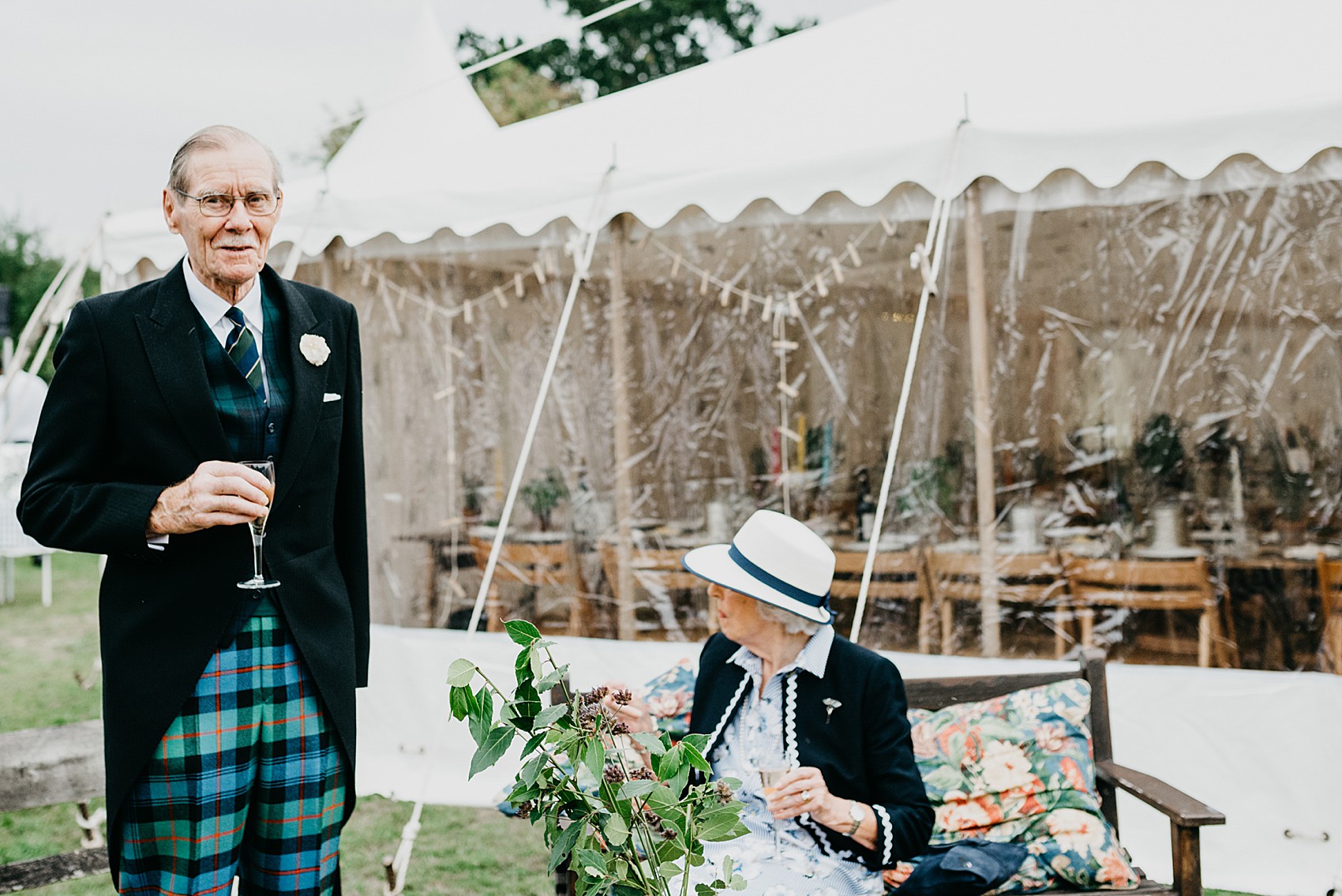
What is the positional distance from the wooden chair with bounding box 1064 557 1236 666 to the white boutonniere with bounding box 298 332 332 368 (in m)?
3.38

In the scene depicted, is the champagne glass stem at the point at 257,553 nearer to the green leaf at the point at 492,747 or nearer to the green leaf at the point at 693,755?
the green leaf at the point at 492,747

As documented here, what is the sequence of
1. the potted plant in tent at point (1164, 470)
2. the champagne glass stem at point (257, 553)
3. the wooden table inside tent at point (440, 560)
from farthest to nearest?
1. the wooden table inside tent at point (440, 560)
2. the potted plant in tent at point (1164, 470)
3. the champagne glass stem at point (257, 553)

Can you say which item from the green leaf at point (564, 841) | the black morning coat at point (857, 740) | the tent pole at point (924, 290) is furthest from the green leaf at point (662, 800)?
the tent pole at point (924, 290)

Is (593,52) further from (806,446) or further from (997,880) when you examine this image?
(997,880)

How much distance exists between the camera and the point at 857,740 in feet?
8.43

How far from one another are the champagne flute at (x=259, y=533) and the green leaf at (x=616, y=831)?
0.60 metres

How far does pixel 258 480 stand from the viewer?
5.21ft

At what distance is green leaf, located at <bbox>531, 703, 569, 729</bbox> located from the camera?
165 cm

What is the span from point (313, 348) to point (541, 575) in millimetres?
3525

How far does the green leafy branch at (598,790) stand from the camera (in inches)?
64.4

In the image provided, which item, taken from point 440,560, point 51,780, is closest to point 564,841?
point 51,780

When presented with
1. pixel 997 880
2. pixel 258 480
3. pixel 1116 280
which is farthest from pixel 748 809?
pixel 1116 280

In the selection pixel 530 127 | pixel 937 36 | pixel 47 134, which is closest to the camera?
pixel 937 36

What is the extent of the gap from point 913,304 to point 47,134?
32.0 metres
